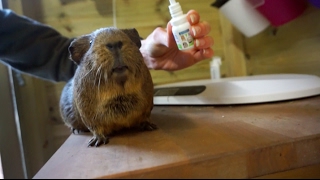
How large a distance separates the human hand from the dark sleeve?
296 millimetres

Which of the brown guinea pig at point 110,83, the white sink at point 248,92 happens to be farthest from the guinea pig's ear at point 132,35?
the white sink at point 248,92

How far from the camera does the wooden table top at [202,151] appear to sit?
0.54 meters

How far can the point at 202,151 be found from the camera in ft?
1.90

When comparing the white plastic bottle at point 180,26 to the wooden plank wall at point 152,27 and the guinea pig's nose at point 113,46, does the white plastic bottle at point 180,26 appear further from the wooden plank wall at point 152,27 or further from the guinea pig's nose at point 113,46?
the wooden plank wall at point 152,27

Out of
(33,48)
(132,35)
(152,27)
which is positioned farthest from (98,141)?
(152,27)

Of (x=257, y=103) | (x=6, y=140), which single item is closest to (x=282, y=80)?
(x=257, y=103)

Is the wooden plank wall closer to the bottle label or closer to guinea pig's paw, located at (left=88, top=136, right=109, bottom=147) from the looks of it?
the bottle label

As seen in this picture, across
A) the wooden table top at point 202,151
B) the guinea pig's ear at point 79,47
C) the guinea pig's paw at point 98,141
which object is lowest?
the guinea pig's paw at point 98,141

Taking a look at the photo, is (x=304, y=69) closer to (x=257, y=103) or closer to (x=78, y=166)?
(x=257, y=103)

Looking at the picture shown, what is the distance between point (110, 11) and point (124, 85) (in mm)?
727

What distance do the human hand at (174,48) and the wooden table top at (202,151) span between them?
23 cm

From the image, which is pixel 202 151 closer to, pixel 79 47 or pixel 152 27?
pixel 79 47

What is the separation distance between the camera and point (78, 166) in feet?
1.90

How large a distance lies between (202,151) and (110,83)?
250 mm
